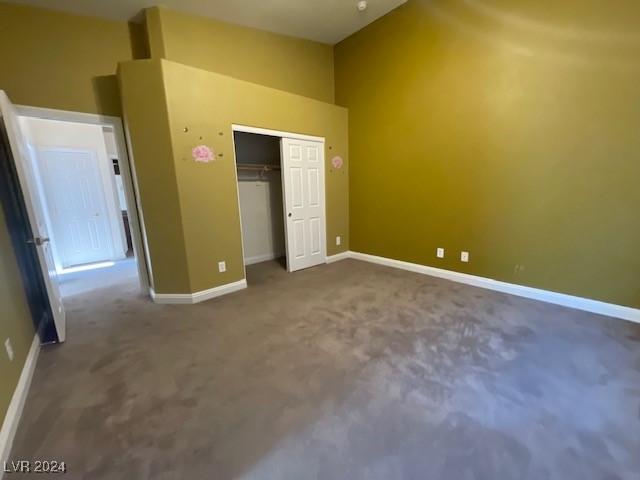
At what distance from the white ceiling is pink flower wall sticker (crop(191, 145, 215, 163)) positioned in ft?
5.55

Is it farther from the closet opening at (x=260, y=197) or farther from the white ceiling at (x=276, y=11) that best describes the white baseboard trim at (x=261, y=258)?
the white ceiling at (x=276, y=11)

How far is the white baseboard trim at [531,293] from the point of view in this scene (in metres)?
2.61

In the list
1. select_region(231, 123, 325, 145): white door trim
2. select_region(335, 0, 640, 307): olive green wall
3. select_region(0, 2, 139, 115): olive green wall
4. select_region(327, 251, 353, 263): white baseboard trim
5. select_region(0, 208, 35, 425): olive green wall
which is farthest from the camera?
select_region(327, 251, 353, 263): white baseboard trim

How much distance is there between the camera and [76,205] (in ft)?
16.2

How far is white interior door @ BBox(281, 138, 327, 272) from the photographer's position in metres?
4.03

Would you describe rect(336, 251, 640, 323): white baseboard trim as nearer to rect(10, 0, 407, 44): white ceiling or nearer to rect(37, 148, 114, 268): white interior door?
rect(10, 0, 407, 44): white ceiling

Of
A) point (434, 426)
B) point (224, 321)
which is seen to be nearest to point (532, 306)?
point (434, 426)

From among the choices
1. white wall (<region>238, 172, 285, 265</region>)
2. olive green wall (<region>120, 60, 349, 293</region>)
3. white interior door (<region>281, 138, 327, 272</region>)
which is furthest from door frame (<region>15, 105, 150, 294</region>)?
white interior door (<region>281, 138, 327, 272</region>)

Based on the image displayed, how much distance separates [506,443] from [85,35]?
5.17 m

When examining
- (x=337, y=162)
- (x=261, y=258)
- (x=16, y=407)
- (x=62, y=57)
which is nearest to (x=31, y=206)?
(x=16, y=407)

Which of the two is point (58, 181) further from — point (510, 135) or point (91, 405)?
point (510, 135)

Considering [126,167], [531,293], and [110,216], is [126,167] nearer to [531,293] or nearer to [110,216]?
[110,216]

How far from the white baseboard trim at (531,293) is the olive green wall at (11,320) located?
4.09m

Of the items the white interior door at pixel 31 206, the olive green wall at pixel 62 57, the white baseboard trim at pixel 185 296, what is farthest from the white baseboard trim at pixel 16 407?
the olive green wall at pixel 62 57
